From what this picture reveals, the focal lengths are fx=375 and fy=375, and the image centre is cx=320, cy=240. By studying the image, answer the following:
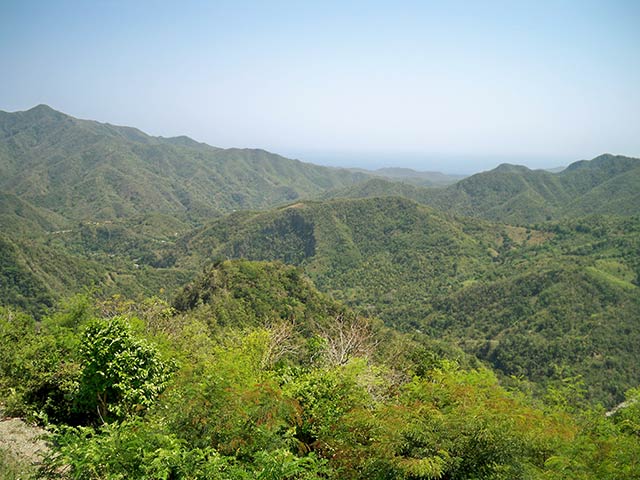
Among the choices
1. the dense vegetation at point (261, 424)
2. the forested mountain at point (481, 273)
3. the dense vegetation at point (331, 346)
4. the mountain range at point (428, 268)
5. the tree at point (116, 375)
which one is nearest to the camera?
the dense vegetation at point (261, 424)

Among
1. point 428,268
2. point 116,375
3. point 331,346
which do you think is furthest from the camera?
point 428,268

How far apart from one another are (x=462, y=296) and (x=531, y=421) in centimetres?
11200

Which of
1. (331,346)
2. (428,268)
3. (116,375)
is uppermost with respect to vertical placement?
(116,375)

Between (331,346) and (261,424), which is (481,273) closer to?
(331,346)

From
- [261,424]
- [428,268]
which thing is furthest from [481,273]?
[261,424]

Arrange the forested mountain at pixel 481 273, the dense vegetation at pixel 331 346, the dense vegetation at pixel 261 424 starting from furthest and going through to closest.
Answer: the forested mountain at pixel 481 273 < the dense vegetation at pixel 331 346 < the dense vegetation at pixel 261 424

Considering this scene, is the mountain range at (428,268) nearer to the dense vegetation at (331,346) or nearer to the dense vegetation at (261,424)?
the dense vegetation at (331,346)

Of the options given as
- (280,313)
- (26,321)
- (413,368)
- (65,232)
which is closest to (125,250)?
(65,232)

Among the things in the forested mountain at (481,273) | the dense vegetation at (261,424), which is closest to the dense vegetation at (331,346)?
the dense vegetation at (261,424)

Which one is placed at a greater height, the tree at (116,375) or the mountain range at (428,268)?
the tree at (116,375)

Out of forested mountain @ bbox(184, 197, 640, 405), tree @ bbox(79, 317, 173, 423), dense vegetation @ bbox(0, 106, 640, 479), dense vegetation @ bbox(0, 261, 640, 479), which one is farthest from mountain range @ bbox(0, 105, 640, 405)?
tree @ bbox(79, 317, 173, 423)

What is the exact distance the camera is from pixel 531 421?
11883 mm

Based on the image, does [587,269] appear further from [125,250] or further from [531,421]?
[125,250]

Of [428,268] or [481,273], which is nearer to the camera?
[481,273]
